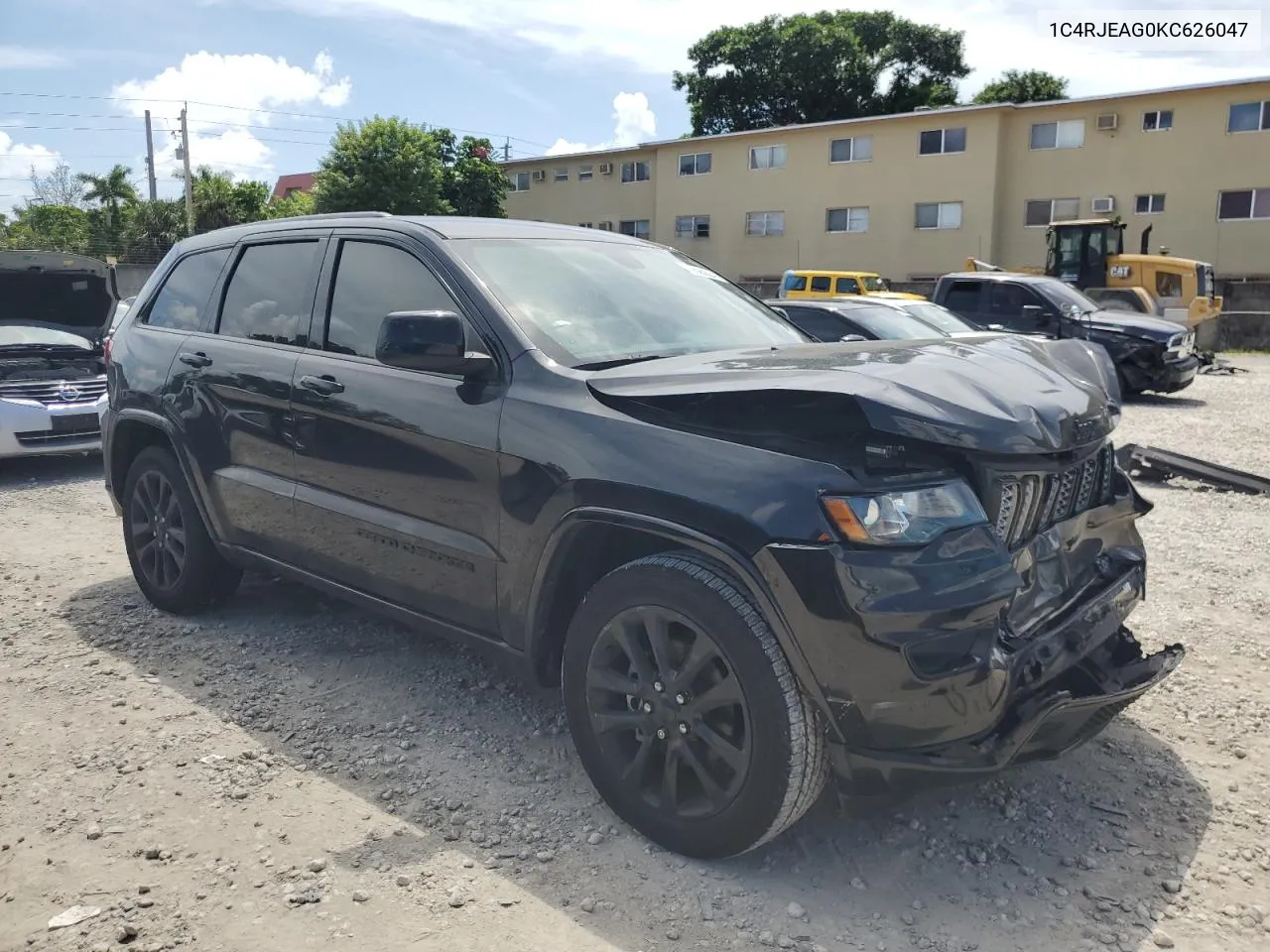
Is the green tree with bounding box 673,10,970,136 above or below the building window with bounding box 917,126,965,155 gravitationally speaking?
above

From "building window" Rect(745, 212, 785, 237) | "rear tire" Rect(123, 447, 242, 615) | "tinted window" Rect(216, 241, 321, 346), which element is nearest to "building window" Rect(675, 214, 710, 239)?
"building window" Rect(745, 212, 785, 237)

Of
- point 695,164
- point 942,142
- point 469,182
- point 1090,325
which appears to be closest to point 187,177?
point 469,182

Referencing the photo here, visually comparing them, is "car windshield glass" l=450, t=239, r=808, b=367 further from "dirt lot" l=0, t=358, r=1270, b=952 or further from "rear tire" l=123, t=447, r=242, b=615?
"rear tire" l=123, t=447, r=242, b=615

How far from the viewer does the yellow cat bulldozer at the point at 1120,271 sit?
19672 mm

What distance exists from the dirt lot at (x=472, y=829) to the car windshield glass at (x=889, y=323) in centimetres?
574

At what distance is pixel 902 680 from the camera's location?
2492 mm

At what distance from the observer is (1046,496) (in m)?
2.96

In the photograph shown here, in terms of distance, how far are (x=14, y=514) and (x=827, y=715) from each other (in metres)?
6.92

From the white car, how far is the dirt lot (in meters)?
4.50

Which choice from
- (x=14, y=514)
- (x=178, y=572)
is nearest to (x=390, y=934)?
(x=178, y=572)

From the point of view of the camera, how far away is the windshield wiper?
3279mm

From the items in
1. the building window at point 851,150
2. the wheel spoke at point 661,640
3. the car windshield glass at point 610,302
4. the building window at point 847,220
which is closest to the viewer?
the wheel spoke at point 661,640

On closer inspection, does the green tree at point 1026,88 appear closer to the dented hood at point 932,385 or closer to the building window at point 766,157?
the building window at point 766,157

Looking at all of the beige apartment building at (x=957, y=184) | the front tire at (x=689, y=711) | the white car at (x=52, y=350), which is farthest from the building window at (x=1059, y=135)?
the front tire at (x=689, y=711)
